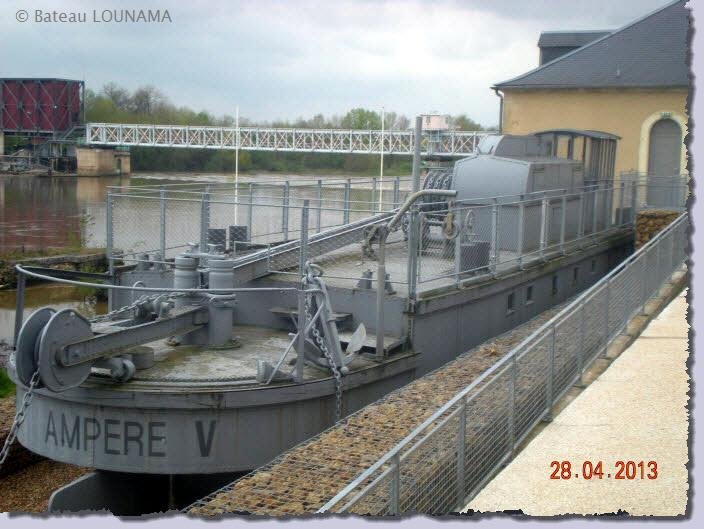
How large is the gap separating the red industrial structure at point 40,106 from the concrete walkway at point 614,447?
5655 centimetres

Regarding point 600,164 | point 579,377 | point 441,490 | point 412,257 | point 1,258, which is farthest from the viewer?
point 1,258

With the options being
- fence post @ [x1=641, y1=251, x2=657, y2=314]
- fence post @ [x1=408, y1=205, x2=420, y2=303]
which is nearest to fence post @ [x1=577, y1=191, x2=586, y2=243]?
fence post @ [x1=641, y1=251, x2=657, y2=314]

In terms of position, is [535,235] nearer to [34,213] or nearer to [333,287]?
[333,287]

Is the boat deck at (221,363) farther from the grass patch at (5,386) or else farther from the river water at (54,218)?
the river water at (54,218)

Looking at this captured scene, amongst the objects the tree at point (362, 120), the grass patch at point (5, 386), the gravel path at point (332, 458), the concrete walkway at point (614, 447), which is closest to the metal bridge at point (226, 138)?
the tree at point (362, 120)

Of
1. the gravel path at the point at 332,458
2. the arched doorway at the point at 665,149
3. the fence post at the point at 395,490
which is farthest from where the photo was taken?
the arched doorway at the point at 665,149

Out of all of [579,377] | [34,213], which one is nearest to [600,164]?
[579,377]

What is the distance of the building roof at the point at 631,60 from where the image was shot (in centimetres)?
3081

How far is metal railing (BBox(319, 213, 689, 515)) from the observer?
6.46 meters

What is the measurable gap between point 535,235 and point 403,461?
40.0 feet

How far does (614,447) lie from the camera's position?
7480mm

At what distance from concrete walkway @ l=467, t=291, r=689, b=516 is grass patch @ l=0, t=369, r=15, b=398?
1006 centimetres

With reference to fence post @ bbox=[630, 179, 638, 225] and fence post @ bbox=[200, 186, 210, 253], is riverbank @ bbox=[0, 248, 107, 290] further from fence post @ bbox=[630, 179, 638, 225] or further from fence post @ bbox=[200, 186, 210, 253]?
fence post @ bbox=[630, 179, 638, 225]

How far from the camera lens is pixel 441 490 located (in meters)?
7.21
